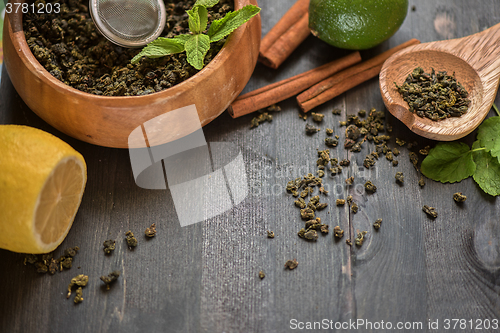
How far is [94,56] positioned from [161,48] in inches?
11.5

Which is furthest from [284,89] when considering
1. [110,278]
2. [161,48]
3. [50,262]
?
[50,262]

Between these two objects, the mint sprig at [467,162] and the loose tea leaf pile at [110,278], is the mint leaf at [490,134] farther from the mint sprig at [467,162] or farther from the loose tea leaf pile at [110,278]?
the loose tea leaf pile at [110,278]

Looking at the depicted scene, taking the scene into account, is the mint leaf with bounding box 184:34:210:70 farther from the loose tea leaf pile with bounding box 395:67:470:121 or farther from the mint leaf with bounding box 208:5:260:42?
the loose tea leaf pile with bounding box 395:67:470:121

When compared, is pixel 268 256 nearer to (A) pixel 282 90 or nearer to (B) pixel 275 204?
(B) pixel 275 204

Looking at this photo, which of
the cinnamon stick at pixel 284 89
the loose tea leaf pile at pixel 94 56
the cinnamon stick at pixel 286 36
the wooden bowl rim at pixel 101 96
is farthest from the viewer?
the cinnamon stick at pixel 286 36

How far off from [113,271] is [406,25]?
5.14 ft

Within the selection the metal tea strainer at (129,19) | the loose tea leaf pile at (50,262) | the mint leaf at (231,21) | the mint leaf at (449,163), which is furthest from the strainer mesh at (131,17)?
the mint leaf at (449,163)

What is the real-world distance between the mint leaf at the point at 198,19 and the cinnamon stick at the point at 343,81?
0.46m

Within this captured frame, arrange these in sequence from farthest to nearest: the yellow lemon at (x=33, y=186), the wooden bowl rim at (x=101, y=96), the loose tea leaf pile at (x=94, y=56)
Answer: the loose tea leaf pile at (x=94, y=56) → the wooden bowl rim at (x=101, y=96) → the yellow lemon at (x=33, y=186)

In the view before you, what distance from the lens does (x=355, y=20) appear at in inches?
59.6

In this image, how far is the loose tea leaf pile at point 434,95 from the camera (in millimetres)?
1497

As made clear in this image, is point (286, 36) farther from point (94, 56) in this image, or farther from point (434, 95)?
point (94, 56)

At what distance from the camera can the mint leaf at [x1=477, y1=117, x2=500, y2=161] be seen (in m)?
1.48

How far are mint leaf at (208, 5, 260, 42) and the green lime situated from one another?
0.33 metres
